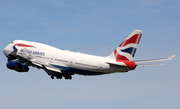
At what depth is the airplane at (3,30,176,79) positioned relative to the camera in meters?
44.9

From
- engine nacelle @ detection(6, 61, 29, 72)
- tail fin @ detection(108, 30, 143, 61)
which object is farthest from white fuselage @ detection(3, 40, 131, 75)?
engine nacelle @ detection(6, 61, 29, 72)

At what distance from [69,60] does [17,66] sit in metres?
8.41

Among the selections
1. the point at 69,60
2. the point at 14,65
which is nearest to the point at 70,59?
the point at 69,60

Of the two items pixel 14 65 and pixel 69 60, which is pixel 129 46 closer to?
pixel 69 60

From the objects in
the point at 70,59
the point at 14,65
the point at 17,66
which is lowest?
the point at 17,66

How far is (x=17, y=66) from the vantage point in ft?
167

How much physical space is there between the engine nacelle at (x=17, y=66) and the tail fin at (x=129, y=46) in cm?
1511

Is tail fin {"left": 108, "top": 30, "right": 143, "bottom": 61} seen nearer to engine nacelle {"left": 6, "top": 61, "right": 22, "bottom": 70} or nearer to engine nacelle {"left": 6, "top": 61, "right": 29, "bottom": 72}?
engine nacelle {"left": 6, "top": 61, "right": 29, "bottom": 72}

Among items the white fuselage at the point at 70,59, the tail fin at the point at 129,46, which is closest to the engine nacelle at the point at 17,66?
the white fuselage at the point at 70,59

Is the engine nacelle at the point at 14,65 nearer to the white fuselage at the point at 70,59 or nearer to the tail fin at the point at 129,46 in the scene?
the white fuselage at the point at 70,59

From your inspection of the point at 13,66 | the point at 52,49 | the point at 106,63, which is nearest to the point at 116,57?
the point at 106,63

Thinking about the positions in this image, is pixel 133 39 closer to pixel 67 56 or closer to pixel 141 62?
pixel 141 62

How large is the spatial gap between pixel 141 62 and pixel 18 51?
21115 millimetres

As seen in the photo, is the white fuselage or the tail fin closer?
the tail fin
